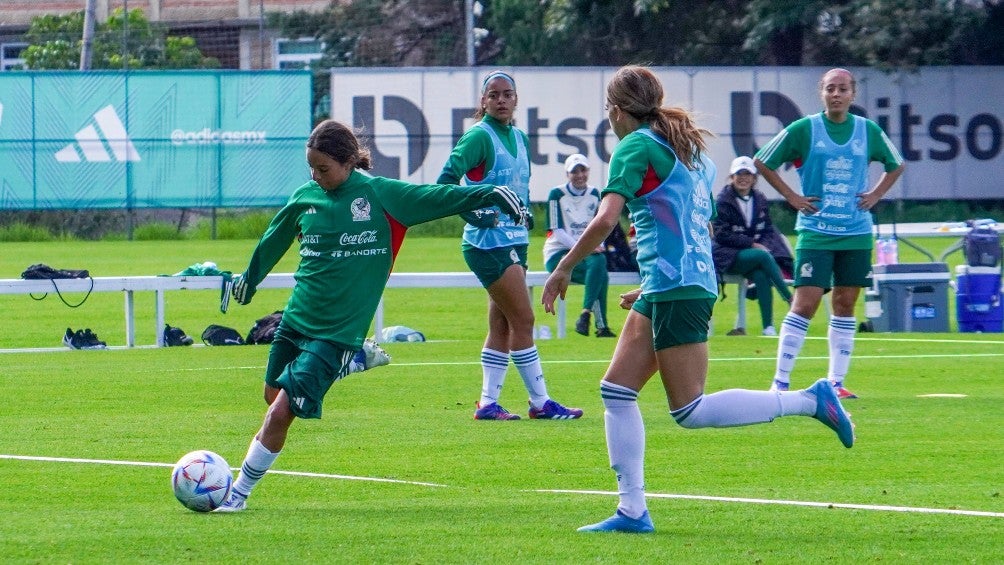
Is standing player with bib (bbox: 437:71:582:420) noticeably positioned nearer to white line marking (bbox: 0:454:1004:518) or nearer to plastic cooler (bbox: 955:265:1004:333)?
white line marking (bbox: 0:454:1004:518)

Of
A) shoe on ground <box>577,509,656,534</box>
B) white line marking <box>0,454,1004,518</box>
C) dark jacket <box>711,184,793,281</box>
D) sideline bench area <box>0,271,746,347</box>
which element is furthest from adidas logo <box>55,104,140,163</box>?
shoe on ground <box>577,509,656,534</box>

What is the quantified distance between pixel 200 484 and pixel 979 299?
1207 cm

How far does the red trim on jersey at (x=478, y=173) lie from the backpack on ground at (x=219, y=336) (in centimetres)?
684

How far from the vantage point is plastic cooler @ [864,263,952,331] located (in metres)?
17.3

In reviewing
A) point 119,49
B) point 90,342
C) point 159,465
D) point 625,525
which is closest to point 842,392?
point 159,465

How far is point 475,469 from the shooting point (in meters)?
8.23

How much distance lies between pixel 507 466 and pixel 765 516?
184cm

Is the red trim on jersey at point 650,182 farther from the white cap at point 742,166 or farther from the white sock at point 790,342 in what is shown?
the white cap at point 742,166

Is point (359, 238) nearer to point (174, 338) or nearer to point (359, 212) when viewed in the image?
point (359, 212)

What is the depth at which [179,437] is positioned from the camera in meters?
9.55

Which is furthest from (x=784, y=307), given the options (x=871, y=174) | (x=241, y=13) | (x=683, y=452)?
(x=241, y=13)

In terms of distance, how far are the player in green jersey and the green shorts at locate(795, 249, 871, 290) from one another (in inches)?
154

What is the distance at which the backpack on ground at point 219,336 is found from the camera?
16281 mm

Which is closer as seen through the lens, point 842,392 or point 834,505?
point 834,505
